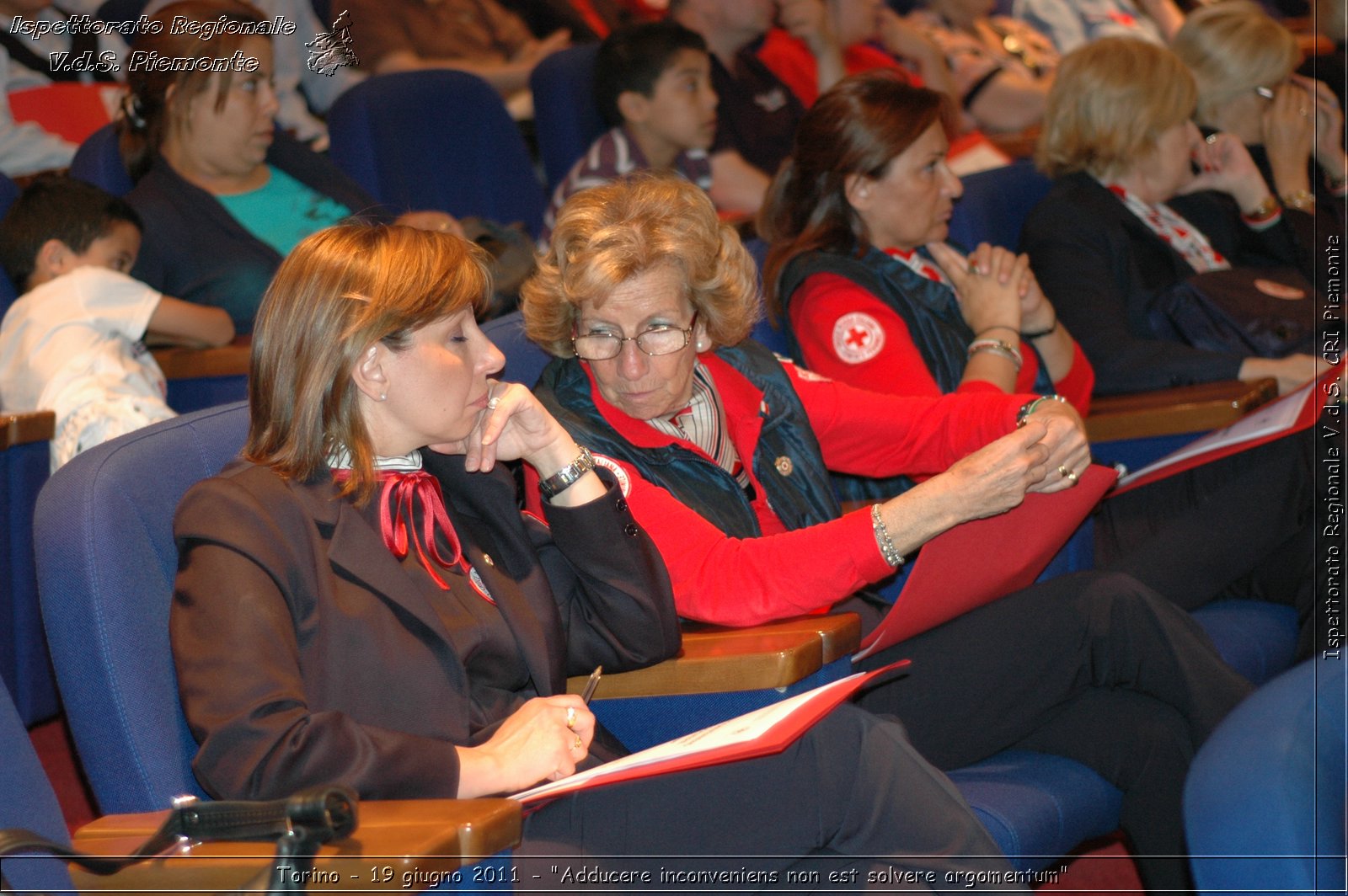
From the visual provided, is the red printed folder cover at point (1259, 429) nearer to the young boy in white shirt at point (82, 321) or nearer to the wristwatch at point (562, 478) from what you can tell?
the wristwatch at point (562, 478)

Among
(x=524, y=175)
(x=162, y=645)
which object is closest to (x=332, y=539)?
(x=162, y=645)

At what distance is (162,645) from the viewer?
51.6 inches

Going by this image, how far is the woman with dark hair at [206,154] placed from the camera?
2.71m

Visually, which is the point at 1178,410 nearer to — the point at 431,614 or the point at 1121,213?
the point at 1121,213

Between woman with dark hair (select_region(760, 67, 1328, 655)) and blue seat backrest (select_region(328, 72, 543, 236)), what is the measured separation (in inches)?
39.9

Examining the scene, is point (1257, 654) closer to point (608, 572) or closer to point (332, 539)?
point (608, 572)

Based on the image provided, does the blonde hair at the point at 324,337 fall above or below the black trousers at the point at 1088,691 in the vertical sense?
above

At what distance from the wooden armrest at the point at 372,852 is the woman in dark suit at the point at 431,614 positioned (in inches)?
3.4

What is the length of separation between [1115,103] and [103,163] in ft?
6.92

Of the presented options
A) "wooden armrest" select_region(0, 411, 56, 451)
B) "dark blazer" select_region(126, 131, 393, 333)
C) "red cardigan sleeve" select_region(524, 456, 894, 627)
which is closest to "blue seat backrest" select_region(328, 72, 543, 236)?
"dark blazer" select_region(126, 131, 393, 333)

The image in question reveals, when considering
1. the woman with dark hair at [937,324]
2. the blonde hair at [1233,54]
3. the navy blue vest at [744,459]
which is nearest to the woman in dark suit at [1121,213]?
the woman with dark hair at [937,324]

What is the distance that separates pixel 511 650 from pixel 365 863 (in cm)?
44

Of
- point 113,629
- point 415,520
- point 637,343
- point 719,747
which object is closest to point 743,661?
point 719,747

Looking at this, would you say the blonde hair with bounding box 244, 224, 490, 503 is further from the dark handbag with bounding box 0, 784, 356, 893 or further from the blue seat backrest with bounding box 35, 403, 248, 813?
the dark handbag with bounding box 0, 784, 356, 893
